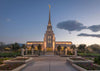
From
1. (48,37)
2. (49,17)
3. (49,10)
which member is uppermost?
(49,10)

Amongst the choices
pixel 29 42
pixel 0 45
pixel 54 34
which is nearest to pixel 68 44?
pixel 54 34

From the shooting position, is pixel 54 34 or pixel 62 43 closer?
pixel 54 34

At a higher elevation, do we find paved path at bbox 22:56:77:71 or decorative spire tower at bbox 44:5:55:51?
decorative spire tower at bbox 44:5:55:51

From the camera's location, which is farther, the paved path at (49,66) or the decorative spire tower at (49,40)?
the decorative spire tower at (49,40)

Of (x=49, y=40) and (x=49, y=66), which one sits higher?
(x=49, y=40)

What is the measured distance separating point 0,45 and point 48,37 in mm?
46360

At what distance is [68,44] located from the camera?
108812 mm

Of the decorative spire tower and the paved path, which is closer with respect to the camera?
the paved path

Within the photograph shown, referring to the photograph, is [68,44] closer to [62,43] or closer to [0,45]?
[62,43]

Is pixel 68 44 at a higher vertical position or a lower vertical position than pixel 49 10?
lower

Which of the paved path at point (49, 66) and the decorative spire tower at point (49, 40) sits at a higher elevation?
the decorative spire tower at point (49, 40)

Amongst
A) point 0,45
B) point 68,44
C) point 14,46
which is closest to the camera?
point 14,46

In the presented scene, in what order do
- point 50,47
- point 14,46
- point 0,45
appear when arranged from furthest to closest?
point 0,45
point 50,47
point 14,46

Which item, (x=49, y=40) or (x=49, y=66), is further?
(x=49, y=40)
